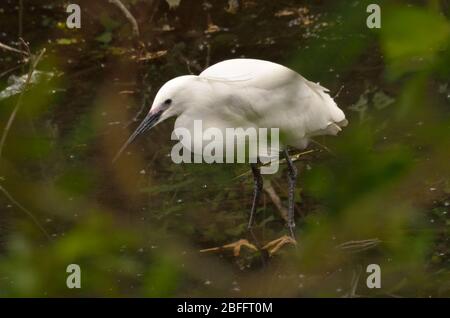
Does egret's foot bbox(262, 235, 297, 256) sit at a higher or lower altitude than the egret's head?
lower

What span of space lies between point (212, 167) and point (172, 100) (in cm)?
101

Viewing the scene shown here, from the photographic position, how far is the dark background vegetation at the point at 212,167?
2.07 feet

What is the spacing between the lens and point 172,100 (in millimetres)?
3018

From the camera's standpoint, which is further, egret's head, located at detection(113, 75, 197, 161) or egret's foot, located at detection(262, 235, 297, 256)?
egret's foot, located at detection(262, 235, 297, 256)

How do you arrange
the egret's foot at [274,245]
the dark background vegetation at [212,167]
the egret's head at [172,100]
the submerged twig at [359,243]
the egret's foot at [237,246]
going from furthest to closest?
the egret's foot at [237,246] < the egret's foot at [274,245] < the egret's head at [172,100] < the submerged twig at [359,243] < the dark background vegetation at [212,167]

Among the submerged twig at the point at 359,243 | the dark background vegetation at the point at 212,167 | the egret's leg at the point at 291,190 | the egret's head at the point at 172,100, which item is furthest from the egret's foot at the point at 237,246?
the submerged twig at the point at 359,243

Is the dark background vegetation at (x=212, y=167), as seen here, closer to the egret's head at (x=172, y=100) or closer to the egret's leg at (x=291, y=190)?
the egret's leg at (x=291, y=190)

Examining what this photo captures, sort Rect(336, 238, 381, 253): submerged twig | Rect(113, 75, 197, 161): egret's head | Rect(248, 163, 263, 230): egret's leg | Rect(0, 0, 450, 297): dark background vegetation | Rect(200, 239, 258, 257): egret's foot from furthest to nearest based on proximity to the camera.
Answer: Rect(248, 163, 263, 230): egret's leg
Rect(200, 239, 258, 257): egret's foot
Rect(113, 75, 197, 161): egret's head
Rect(336, 238, 381, 253): submerged twig
Rect(0, 0, 450, 297): dark background vegetation

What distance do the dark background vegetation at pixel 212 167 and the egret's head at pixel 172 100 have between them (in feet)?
0.61

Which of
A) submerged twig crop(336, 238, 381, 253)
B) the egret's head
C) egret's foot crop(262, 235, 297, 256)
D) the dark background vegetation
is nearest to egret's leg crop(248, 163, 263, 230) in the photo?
the dark background vegetation

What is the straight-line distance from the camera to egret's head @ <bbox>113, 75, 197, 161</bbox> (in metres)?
2.98

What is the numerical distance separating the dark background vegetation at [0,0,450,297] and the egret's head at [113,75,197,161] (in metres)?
0.19

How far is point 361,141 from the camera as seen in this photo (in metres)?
0.64

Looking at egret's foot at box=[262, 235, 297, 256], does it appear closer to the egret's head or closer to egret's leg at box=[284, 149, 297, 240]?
egret's leg at box=[284, 149, 297, 240]
